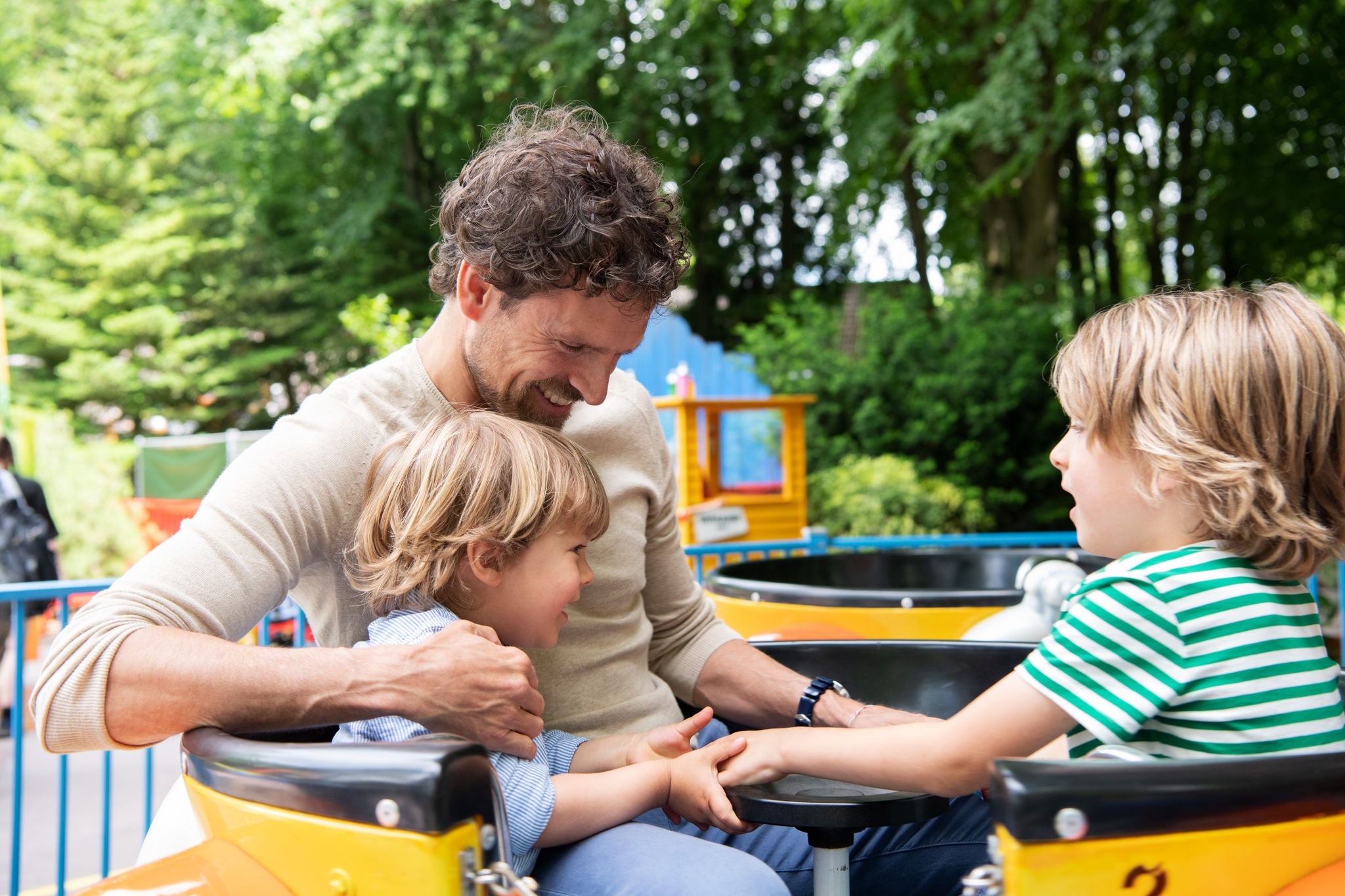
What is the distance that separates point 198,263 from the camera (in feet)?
54.7

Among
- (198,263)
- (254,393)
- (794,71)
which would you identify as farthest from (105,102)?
(794,71)

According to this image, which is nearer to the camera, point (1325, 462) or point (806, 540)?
point (1325, 462)

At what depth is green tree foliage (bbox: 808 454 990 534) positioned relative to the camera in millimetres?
8516

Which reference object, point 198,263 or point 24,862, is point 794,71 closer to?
point 198,263

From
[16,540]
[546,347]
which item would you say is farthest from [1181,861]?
[16,540]

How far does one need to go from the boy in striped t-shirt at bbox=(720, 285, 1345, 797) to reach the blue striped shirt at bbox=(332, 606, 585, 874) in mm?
338

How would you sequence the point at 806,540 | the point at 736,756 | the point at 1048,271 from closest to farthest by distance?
the point at 736,756
the point at 806,540
the point at 1048,271

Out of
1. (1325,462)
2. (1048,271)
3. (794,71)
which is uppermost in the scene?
(794,71)

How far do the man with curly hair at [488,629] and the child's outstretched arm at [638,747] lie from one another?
0.11 meters

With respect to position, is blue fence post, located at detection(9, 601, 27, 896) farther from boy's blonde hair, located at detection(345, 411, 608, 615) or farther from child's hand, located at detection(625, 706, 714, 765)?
child's hand, located at detection(625, 706, 714, 765)

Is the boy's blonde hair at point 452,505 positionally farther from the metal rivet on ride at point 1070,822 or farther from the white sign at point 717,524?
the white sign at point 717,524

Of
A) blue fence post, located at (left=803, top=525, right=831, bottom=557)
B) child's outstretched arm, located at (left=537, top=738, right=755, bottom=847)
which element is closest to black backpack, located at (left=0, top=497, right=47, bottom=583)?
blue fence post, located at (left=803, top=525, right=831, bottom=557)

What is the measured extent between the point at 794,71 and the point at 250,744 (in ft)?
42.0

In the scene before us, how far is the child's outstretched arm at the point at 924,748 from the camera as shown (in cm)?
108
